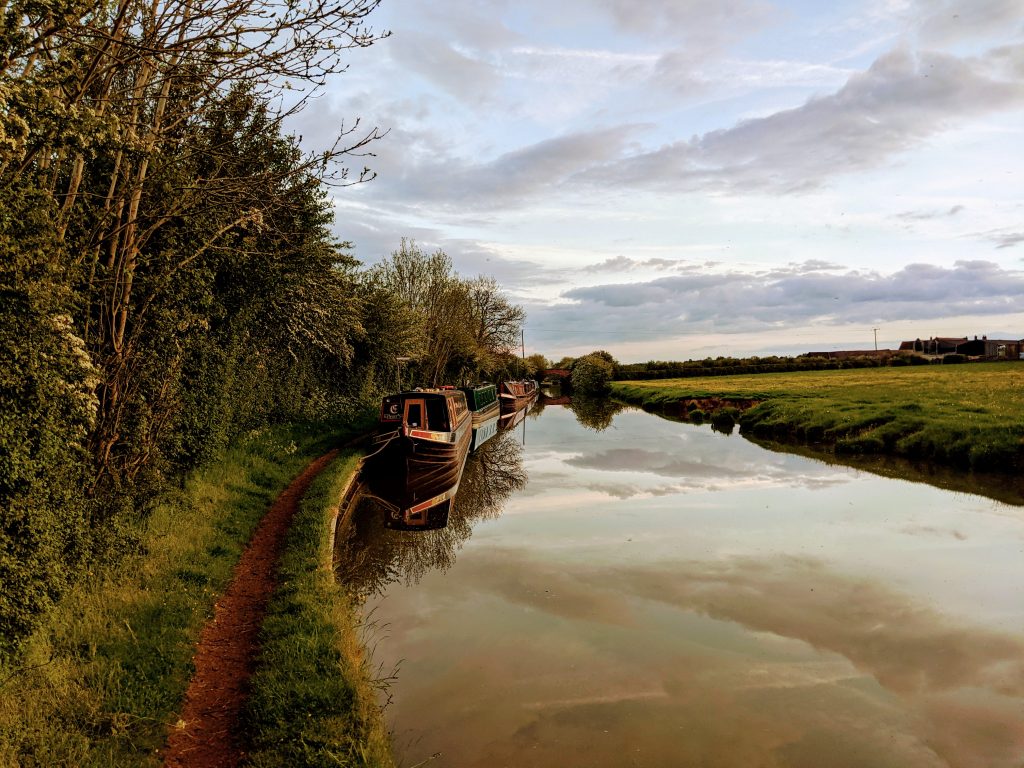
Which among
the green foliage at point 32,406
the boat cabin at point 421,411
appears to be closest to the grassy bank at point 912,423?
the boat cabin at point 421,411

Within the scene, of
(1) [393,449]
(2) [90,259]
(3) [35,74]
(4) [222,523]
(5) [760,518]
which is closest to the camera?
(3) [35,74]

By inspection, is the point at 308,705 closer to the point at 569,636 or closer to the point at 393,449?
the point at 569,636

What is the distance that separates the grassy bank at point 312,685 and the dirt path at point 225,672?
0.45ft

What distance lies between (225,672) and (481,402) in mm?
26073

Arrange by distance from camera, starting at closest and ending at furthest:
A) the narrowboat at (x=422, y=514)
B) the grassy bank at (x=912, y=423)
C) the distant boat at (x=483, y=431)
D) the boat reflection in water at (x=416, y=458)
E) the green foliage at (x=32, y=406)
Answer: the green foliage at (x=32, y=406), the narrowboat at (x=422, y=514), the boat reflection in water at (x=416, y=458), the grassy bank at (x=912, y=423), the distant boat at (x=483, y=431)

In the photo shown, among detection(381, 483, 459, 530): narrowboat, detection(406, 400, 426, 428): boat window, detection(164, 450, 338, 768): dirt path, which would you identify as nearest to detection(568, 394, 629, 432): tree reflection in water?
detection(406, 400, 426, 428): boat window

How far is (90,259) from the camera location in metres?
6.39

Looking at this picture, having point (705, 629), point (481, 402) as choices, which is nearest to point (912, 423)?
point (705, 629)

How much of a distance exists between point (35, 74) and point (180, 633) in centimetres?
457

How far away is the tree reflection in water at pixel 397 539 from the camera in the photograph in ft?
30.9

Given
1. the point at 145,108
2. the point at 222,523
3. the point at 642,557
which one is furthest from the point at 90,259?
the point at 642,557

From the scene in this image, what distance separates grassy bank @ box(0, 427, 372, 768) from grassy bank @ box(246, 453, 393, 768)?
0.64 meters

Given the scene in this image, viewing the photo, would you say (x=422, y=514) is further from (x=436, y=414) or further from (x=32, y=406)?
(x=32, y=406)

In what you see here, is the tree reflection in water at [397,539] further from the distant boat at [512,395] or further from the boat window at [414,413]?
the distant boat at [512,395]
